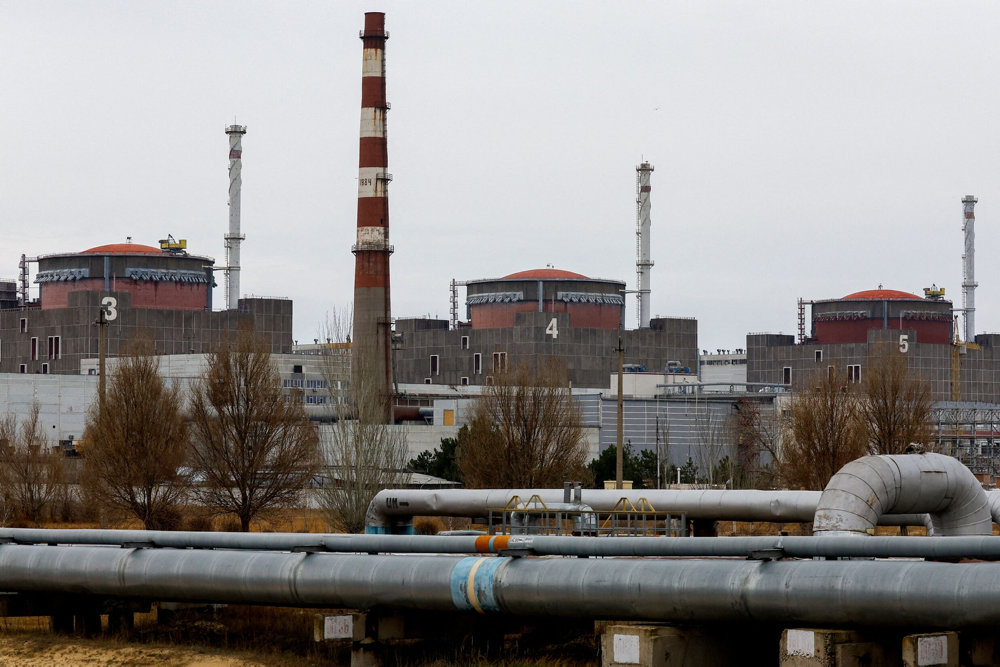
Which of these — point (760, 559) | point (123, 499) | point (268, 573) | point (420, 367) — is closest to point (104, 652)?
point (268, 573)

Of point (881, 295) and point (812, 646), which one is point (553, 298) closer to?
point (881, 295)

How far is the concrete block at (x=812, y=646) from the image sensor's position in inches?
494

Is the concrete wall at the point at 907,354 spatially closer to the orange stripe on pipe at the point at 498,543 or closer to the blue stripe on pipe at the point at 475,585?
the orange stripe on pipe at the point at 498,543

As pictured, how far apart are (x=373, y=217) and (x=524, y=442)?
853 inches

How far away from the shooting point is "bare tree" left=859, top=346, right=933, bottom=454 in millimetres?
41250

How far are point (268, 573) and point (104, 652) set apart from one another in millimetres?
2736

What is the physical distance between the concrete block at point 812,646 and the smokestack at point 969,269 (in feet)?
325

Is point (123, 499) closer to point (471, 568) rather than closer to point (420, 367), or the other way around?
point (471, 568)

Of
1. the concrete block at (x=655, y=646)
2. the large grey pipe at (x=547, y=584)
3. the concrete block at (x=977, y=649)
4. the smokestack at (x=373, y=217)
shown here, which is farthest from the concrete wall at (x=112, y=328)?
the concrete block at (x=977, y=649)

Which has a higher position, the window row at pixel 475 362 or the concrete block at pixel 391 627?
the window row at pixel 475 362

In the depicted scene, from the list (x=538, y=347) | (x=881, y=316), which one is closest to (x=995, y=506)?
(x=538, y=347)

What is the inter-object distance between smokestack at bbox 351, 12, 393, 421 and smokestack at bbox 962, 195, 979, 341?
57629mm

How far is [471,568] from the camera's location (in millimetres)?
15000

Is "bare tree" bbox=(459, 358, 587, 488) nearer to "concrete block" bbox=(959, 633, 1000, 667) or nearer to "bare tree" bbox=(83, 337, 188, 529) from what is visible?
"bare tree" bbox=(83, 337, 188, 529)
